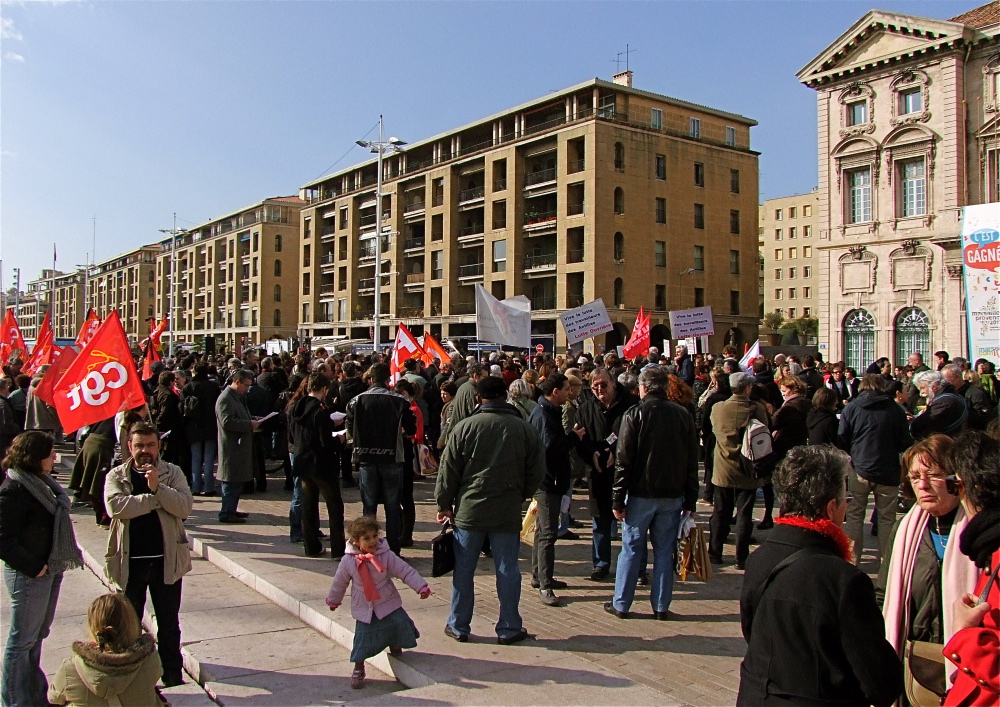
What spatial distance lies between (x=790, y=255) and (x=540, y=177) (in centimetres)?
4874

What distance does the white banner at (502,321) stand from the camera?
15.2 meters

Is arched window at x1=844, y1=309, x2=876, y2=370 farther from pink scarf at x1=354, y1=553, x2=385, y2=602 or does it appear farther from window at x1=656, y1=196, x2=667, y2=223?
pink scarf at x1=354, y1=553, x2=385, y2=602

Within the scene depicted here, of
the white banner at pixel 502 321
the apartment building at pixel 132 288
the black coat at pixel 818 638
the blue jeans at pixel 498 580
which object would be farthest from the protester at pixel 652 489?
the apartment building at pixel 132 288

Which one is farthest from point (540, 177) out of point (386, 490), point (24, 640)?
point (24, 640)

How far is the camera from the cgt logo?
24.7 feet

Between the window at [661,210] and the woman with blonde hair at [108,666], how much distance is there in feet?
152

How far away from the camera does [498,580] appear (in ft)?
18.1

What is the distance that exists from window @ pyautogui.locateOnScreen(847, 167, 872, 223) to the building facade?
0.04 meters

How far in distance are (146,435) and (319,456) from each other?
2.69 metres

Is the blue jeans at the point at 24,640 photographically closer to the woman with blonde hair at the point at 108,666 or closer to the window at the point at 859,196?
the woman with blonde hair at the point at 108,666

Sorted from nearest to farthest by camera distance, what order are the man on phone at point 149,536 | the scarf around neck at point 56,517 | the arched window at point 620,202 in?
1. the scarf around neck at point 56,517
2. the man on phone at point 149,536
3. the arched window at point 620,202

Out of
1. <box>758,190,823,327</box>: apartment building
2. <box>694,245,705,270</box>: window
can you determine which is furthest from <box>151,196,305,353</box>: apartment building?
<box>758,190,823,327</box>: apartment building

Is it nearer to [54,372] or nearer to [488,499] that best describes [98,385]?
[54,372]

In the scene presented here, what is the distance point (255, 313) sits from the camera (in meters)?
80.8
